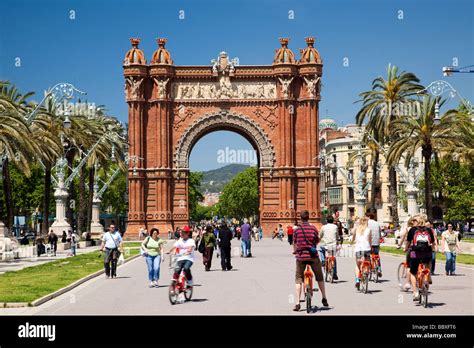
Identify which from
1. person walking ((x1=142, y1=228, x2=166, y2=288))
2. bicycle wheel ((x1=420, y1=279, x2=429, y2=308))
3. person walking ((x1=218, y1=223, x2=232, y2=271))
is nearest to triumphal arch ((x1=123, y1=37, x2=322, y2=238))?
person walking ((x1=218, y1=223, x2=232, y2=271))

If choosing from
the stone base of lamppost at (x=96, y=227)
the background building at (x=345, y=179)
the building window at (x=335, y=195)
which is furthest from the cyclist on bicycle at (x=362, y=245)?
the building window at (x=335, y=195)

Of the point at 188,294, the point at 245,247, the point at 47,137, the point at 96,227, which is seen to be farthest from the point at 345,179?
the point at 188,294

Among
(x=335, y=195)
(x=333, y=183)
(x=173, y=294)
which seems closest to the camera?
(x=173, y=294)

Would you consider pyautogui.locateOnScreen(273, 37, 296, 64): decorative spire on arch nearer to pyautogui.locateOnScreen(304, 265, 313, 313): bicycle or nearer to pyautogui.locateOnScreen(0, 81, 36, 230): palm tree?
pyautogui.locateOnScreen(0, 81, 36, 230): palm tree

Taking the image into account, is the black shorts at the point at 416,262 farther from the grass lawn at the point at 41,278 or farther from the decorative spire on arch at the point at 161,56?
the decorative spire on arch at the point at 161,56

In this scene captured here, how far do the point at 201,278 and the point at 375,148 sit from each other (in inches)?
1666

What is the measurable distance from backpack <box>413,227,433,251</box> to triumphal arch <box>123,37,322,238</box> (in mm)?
53050

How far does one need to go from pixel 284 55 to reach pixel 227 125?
8.17 m

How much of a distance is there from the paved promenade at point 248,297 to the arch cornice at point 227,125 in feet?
143

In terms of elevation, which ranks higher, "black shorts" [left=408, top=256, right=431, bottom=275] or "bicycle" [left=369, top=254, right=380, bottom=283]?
"black shorts" [left=408, top=256, right=431, bottom=275]

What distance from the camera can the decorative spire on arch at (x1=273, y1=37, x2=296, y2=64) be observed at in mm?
71938

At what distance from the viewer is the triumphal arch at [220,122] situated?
233 ft

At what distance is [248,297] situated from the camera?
19422 mm

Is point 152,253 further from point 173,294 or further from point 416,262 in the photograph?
point 416,262
